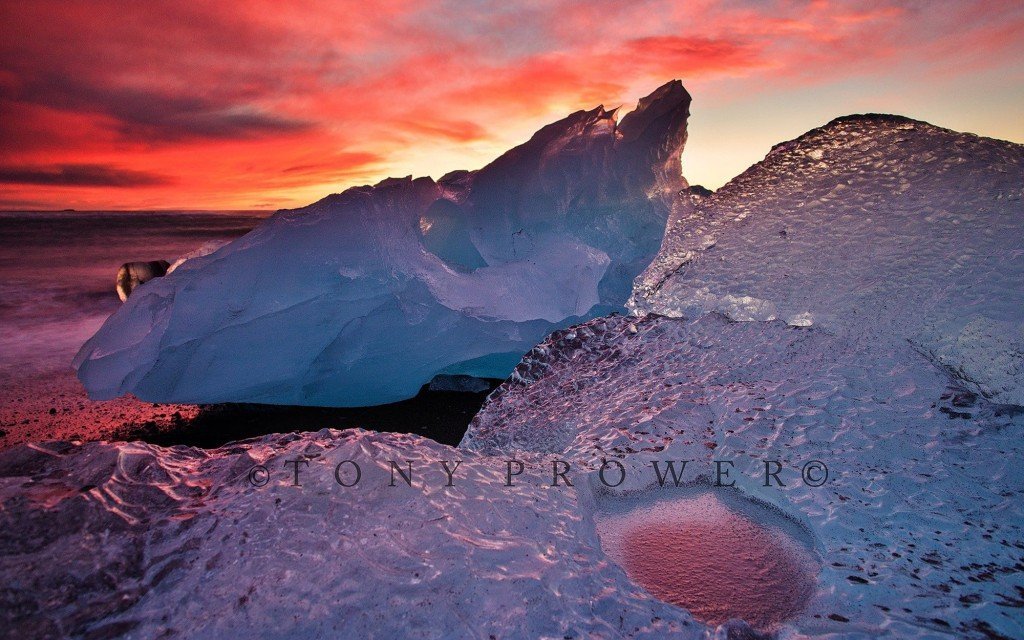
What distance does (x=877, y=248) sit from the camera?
219 centimetres

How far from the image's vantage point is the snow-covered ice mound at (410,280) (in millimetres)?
2520

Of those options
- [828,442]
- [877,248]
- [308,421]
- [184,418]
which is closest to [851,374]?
[828,442]

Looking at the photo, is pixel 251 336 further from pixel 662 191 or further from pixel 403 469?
pixel 662 191

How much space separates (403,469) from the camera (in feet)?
4.95

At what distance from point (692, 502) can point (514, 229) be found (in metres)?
2.04

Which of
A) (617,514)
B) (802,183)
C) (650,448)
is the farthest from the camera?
(802,183)

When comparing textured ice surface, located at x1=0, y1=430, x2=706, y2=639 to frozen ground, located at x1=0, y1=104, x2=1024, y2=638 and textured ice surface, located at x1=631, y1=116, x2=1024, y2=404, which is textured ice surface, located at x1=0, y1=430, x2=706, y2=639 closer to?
frozen ground, located at x1=0, y1=104, x2=1024, y2=638

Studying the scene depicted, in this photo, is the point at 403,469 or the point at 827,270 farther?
the point at 827,270

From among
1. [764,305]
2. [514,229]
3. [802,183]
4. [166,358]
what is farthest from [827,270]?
[166,358]

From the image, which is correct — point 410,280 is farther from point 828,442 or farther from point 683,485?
point 828,442

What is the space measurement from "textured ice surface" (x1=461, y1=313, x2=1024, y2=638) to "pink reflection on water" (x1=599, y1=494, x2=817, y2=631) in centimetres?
5

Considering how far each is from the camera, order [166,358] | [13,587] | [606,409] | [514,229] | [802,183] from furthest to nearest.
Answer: [514,229] → [802,183] → [166,358] → [606,409] → [13,587]

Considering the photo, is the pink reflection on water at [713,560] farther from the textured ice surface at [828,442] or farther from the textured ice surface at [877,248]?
the textured ice surface at [877,248]

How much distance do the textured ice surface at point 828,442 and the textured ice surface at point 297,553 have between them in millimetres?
354
